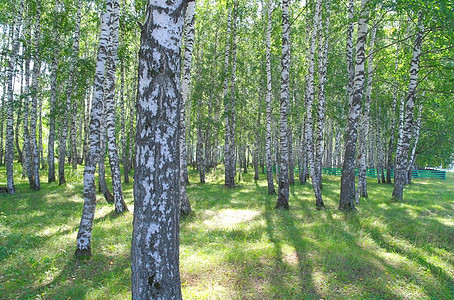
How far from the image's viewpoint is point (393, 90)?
2112cm

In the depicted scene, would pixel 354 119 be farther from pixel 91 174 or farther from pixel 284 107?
pixel 91 174

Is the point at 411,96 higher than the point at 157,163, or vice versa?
A: the point at 411,96

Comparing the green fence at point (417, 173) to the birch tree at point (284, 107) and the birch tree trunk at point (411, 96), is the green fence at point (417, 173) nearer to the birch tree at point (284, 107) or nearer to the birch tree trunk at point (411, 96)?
the birch tree trunk at point (411, 96)

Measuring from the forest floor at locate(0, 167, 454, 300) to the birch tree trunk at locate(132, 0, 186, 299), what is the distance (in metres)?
2.05

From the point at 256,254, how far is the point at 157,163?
4486 millimetres

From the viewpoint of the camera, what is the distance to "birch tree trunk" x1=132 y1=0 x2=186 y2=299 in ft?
10.1

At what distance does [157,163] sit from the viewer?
3.12 m

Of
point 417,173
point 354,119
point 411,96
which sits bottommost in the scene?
point 417,173

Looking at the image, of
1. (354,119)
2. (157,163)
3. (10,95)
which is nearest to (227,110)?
(354,119)

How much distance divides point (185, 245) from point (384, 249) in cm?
531

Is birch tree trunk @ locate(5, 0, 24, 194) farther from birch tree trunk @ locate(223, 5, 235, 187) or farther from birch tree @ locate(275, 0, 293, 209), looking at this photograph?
birch tree @ locate(275, 0, 293, 209)

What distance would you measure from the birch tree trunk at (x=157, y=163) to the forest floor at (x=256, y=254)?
2053 millimetres

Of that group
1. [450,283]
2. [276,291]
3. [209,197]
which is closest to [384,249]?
[450,283]

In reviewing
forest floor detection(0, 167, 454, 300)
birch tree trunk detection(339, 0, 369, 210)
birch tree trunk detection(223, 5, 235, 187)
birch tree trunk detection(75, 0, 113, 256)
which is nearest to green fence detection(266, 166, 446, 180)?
birch tree trunk detection(223, 5, 235, 187)
